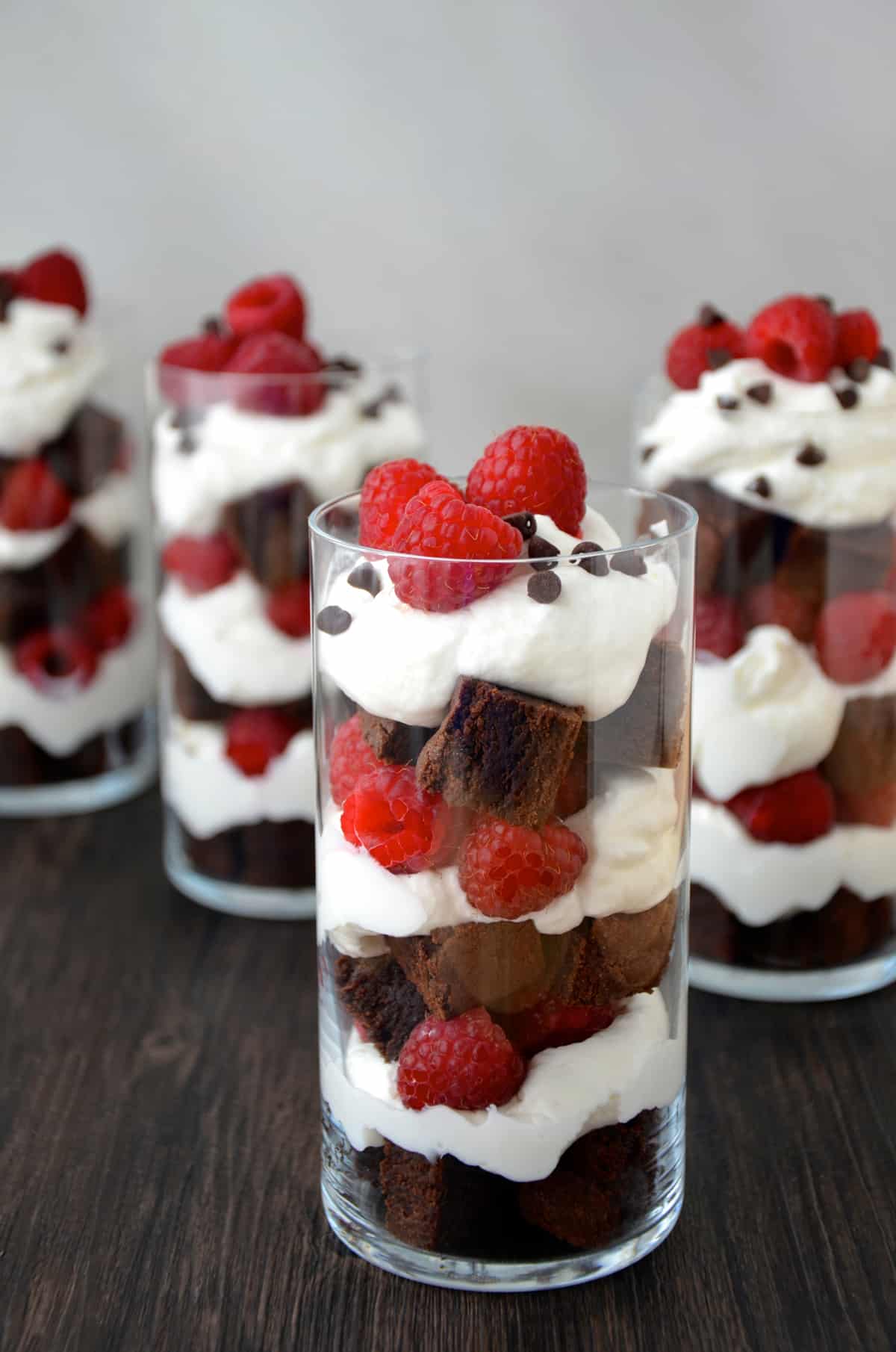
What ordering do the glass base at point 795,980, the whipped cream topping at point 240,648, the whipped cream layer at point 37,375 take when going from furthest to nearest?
the whipped cream layer at point 37,375, the whipped cream topping at point 240,648, the glass base at point 795,980

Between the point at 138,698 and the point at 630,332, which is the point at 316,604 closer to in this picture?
the point at 138,698

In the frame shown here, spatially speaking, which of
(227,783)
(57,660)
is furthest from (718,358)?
(57,660)

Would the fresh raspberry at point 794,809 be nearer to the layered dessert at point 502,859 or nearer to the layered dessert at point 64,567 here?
the layered dessert at point 502,859


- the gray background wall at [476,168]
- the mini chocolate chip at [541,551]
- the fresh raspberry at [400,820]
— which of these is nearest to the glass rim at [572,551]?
the mini chocolate chip at [541,551]

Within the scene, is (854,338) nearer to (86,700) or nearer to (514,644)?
(514,644)

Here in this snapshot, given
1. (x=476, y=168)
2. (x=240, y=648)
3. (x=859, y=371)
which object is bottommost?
(x=240, y=648)

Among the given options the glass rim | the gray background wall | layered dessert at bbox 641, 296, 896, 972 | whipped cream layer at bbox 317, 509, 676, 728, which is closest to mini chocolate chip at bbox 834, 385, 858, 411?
layered dessert at bbox 641, 296, 896, 972

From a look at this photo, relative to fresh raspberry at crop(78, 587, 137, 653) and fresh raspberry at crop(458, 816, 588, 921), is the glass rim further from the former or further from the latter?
fresh raspberry at crop(78, 587, 137, 653)
